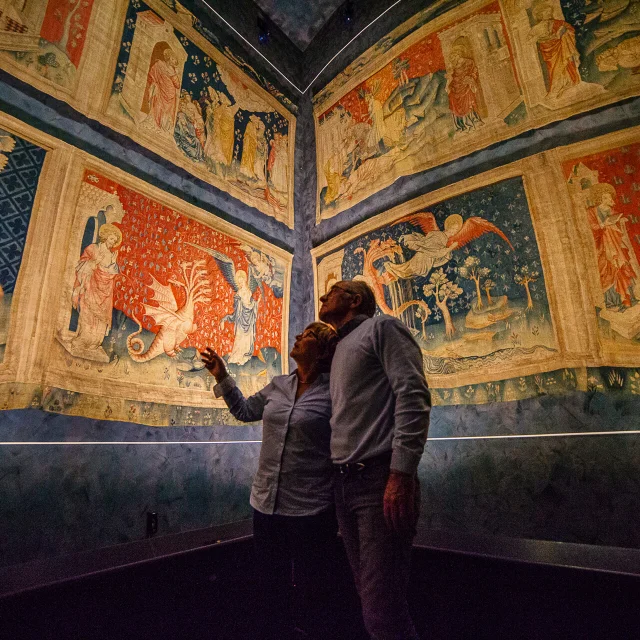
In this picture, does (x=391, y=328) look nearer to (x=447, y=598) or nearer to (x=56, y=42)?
(x=447, y=598)

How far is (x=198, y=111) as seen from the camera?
4074 mm

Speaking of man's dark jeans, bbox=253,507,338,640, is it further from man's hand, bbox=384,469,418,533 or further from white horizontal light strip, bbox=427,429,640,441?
white horizontal light strip, bbox=427,429,640,441

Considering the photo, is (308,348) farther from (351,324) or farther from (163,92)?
(163,92)

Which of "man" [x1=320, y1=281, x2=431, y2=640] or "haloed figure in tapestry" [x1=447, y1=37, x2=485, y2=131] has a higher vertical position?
"haloed figure in tapestry" [x1=447, y1=37, x2=485, y2=131]

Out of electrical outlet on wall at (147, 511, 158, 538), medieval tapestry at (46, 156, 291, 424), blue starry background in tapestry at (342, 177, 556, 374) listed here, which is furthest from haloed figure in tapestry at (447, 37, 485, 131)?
electrical outlet on wall at (147, 511, 158, 538)

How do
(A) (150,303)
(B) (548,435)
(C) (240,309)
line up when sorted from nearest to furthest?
(B) (548,435)
(A) (150,303)
(C) (240,309)

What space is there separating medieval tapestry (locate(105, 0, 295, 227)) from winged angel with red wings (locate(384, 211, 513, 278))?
1.67 metres

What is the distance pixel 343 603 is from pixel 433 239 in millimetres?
2859

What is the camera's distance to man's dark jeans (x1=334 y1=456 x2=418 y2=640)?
4.23ft

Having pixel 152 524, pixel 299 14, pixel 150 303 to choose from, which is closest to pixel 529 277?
pixel 150 303

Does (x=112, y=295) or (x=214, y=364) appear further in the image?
(x=112, y=295)

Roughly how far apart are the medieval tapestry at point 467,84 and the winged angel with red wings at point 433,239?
0.62 metres

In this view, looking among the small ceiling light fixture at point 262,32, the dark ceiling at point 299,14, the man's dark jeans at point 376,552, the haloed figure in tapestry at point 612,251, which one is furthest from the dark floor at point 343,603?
the dark ceiling at point 299,14

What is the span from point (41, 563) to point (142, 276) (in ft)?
6.45
